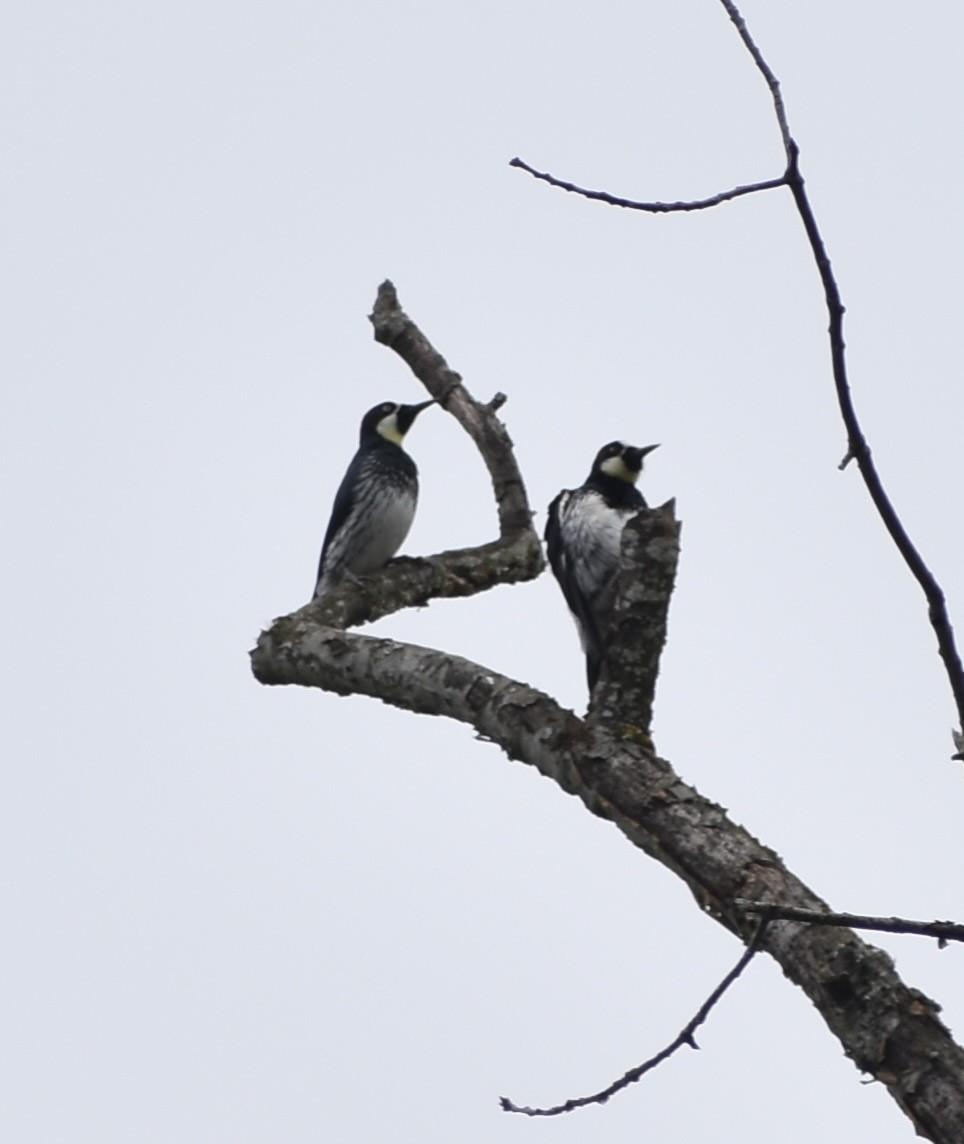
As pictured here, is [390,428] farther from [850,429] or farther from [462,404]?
[850,429]

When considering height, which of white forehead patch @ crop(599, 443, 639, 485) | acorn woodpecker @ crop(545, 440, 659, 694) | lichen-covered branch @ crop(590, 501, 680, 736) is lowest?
lichen-covered branch @ crop(590, 501, 680, 736)

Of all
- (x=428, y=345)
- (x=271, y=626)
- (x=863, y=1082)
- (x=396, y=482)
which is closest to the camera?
(x=863, y=1082)

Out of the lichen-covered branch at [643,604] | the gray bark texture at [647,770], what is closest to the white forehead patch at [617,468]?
the gray bark texture at [647,770]

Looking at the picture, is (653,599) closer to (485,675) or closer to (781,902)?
(485,675)

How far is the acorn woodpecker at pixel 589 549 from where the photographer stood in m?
6.68

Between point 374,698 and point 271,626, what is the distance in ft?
2.43

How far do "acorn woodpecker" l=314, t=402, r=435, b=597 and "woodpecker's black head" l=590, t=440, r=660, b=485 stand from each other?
4.95 feet

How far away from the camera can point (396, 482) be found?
890 centimetres

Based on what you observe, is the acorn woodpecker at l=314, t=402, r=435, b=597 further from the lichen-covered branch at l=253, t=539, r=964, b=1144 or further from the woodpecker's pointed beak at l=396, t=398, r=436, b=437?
the lichen-covered branch at l=253, t=539, r=964, b=1144

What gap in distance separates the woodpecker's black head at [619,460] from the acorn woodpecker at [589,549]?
0.18 meters

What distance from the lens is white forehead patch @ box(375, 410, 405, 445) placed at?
377 inches

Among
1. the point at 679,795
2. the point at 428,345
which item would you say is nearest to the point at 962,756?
the point at 679,795

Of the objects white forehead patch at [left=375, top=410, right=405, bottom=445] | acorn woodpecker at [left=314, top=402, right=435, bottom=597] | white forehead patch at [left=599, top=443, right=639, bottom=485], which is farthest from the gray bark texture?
white forehead patch at [left=375, top=410, right=405, bottom=445]

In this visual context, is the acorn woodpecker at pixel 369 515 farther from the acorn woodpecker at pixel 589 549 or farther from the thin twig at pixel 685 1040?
the thin twig at pixel 685 1040
